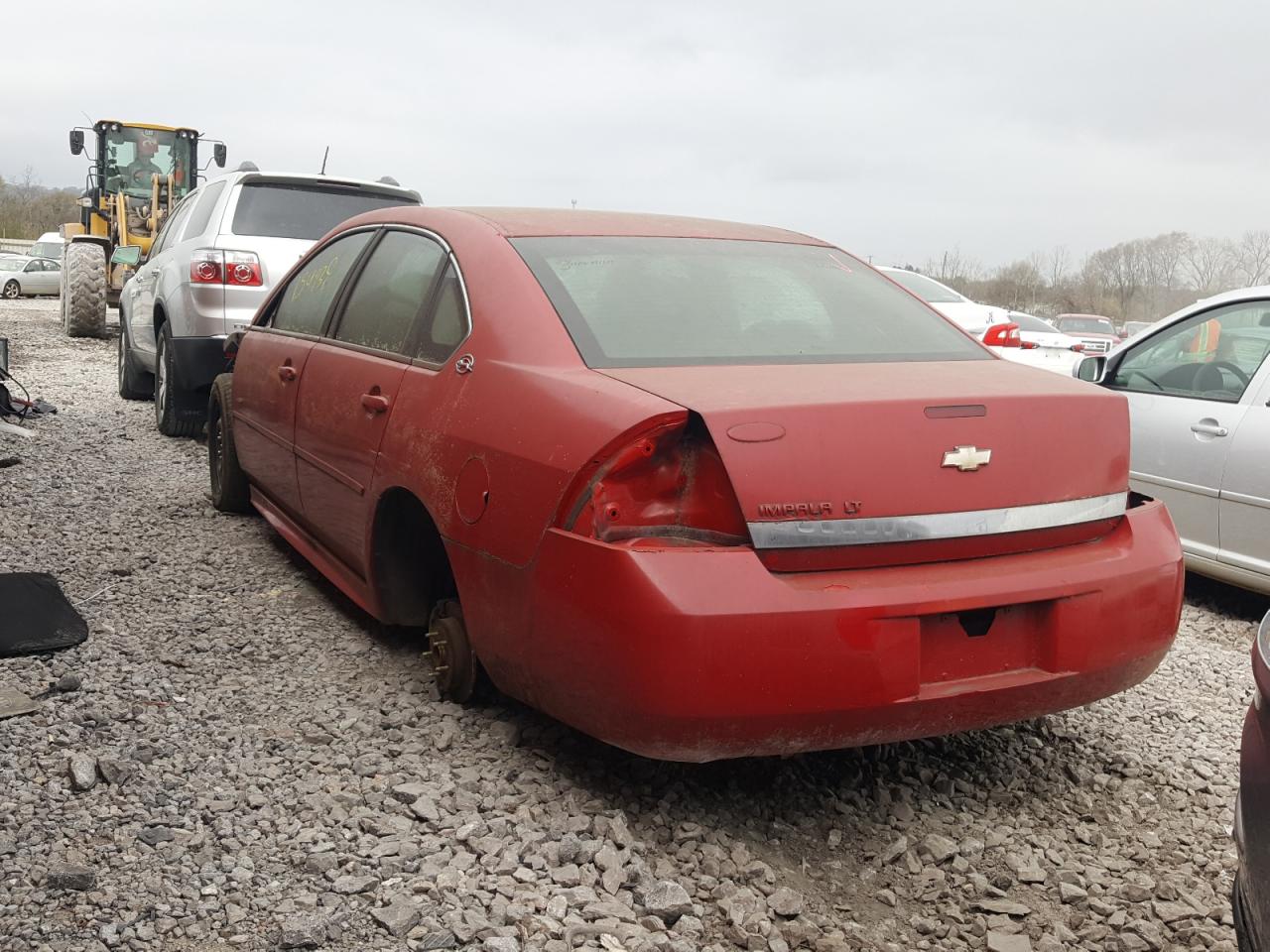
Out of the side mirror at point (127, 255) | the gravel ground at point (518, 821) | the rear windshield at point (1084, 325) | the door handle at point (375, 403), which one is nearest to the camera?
the gravel ground at point (518, 821)

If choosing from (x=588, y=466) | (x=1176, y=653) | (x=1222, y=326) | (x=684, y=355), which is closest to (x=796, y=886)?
(x=588, y=466)

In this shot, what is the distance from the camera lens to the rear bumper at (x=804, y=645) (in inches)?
102

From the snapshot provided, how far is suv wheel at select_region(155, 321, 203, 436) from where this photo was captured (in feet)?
26.5

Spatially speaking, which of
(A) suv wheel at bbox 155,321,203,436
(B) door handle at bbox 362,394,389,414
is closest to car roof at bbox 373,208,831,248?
(B) door handle at bbox 362,394,389,414

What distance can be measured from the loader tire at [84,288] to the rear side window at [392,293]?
12.6m

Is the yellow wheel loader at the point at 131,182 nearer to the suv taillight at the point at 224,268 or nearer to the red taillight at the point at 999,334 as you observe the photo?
the suv taillight at the point at 224,268

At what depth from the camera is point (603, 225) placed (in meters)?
3.84

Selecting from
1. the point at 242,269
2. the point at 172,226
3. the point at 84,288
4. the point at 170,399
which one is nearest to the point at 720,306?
the point at 242,269

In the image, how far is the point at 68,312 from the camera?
53.0 ft

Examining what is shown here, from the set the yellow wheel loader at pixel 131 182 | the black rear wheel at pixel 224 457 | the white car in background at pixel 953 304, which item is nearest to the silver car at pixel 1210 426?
the black rear wheel at pixel 224 457

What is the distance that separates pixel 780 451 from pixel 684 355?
57cm

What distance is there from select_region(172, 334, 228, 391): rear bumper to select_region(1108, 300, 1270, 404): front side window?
5.26 m

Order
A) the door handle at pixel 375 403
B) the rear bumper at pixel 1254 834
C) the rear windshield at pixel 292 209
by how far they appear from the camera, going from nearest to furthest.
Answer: the rear bumper at pixel 1254 834 < the door handle at pixel 375 403 < the rear windshield at pixel 292 209

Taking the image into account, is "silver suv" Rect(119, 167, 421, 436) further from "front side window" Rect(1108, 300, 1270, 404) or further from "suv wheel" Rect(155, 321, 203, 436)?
"front side window" Rect(1108, 300, 1270, 404)
